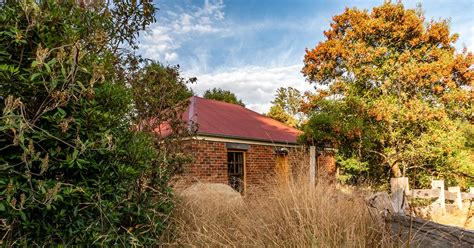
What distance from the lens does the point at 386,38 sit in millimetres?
17016

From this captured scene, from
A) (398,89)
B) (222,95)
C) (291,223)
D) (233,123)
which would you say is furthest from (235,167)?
(222,95)

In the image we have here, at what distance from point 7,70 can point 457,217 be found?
37.4 feet

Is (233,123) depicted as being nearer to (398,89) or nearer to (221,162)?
(221,162)

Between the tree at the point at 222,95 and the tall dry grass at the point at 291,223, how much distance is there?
24.7 m

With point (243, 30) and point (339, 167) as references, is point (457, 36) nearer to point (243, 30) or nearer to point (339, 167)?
point (339, 167)

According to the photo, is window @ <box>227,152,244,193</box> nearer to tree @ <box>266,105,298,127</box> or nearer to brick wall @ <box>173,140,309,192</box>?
brick wall @ <box>173,140,309,192</box>

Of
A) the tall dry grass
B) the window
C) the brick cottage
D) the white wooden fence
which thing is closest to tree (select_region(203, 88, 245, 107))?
the brick cottage

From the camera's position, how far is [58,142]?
2803 millimetres

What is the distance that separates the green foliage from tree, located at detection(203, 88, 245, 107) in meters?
26.3

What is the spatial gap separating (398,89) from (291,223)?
14.4 meters

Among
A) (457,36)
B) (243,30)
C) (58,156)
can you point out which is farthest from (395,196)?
(457,36)

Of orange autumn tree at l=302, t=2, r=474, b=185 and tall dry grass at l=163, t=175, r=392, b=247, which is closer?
tall dry grass at l=163, t=175, r=392, b=247

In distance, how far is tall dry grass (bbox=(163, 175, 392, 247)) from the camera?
A: 3.53 m

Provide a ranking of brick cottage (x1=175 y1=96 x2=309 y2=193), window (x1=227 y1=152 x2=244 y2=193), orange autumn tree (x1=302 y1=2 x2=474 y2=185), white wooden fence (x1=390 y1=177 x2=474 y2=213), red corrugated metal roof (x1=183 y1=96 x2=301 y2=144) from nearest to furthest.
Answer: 1. white wooden fence (x1=390 y1=177 x2=474 y2=213)
2. brick cottage (x1=175 y1=96 x2=309 y2=193)
3. red corrugated metal roof (x1=183 y1=96 x2=301 y2=144)
4. window (x1=227 y1=152 x2=244 y2=193)
5. orange autumn tree (x1=302 y1=2 x2=474 y2=185)
